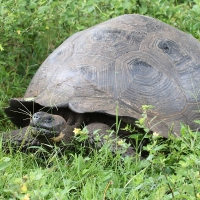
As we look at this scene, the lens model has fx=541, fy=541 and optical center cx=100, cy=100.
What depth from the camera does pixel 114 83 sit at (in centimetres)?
439

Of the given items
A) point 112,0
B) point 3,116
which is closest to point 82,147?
point 3,116

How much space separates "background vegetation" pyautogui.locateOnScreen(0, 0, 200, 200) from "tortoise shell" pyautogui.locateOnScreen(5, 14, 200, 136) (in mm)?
342

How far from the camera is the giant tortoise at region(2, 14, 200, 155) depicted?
4.29 metres

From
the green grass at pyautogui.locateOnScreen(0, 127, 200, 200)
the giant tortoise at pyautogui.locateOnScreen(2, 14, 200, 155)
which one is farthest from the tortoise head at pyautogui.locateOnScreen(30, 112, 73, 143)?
the green grass at pyautogui.locateOnScreen(0, 127, 200, 200)

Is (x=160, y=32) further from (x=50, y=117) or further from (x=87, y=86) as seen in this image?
(x=50, y=117)

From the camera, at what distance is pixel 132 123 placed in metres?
4.28

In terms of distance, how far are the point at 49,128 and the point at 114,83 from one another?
2.13ft

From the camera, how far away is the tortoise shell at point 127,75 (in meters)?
4.34

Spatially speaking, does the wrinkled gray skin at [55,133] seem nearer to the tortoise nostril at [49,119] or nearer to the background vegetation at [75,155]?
the tortoise nostril at [49,119]

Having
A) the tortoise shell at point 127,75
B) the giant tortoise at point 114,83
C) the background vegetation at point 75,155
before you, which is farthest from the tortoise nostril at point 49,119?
the background vegetation at point 75,155

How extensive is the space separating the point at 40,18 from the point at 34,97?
1398mm

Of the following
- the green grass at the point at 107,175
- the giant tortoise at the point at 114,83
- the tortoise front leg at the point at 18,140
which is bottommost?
the tortoise front leg at the point at 18,140

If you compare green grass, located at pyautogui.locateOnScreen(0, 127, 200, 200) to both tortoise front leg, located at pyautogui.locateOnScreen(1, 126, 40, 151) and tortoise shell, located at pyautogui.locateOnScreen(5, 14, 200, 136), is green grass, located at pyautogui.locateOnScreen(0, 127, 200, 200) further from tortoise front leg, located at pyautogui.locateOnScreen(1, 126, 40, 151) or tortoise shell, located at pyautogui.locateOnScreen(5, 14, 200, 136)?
tortoise shell, located at pyautogui.locateOnScreen(5, 14, 200, 136)

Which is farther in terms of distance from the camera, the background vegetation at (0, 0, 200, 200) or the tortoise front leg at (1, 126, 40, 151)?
the tortoise front leg at (1, 126, 40, 151)
